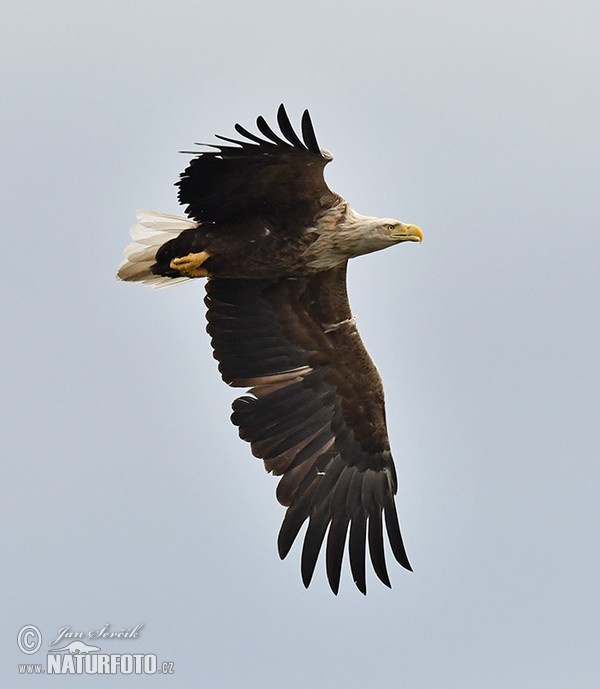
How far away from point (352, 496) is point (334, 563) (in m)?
0.79

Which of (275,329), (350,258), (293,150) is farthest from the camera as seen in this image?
(275,329)

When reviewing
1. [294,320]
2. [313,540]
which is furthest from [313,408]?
[313,540]

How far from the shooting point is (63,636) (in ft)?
40.0

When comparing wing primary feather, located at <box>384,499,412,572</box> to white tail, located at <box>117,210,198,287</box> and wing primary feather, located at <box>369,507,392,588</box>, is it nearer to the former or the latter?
wing primary feather, located at <box>369,507,392,588</box>

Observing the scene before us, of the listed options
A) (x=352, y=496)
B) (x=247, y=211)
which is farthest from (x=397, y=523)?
(x=247, y=211)

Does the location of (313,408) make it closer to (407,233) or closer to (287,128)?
(407,233)

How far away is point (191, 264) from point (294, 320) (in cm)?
140

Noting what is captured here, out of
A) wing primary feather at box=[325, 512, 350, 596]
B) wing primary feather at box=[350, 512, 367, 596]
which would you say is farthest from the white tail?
wing primary feather at box=[350, 512, 367, 596]

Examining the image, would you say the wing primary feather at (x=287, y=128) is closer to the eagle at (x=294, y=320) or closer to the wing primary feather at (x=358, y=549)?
the eagle at (x=294, y=320)

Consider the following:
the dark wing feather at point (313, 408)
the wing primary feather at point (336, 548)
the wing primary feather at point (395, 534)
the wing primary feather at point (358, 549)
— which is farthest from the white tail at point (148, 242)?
the wing primary feather at point (395, 534)

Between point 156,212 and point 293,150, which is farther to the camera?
point 156,212

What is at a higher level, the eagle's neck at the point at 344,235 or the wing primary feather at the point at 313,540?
the eagle's neck at the point at 344,235

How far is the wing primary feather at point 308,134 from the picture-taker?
11188mm

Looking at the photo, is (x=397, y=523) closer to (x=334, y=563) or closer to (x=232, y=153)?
(x=334, y=563)
